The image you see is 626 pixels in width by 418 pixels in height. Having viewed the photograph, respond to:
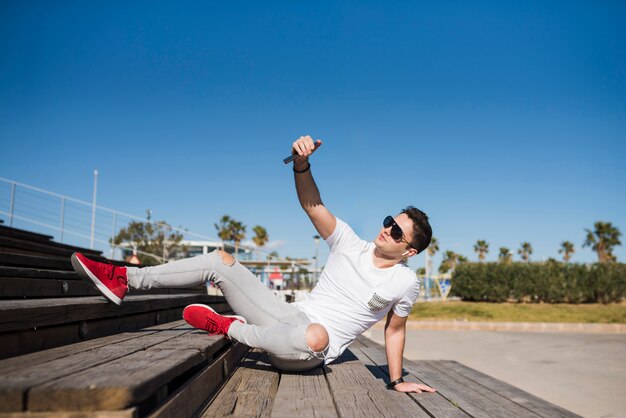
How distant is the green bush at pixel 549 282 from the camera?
24.4 meters

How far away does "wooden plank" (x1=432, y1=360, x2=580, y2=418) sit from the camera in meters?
3.09

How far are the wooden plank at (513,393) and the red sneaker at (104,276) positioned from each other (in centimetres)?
255

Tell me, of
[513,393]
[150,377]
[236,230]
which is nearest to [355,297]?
[513,393]

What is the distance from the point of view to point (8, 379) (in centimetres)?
148

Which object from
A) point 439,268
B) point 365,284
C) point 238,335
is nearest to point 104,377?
point 238,335

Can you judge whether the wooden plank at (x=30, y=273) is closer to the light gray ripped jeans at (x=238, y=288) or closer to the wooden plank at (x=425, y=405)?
the light gray ripped jeans at (x=238, y=288)

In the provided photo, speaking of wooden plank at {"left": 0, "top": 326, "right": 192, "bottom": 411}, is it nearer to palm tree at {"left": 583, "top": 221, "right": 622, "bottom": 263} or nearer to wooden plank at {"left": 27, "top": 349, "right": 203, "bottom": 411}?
wooden plank at {"left": 27, "top": 349, "right": 203, "bottom": 411}

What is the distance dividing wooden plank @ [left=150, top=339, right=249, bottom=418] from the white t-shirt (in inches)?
22.1

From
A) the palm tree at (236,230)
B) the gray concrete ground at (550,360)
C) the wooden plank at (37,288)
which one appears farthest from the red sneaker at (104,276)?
the palm tree at (236,230)

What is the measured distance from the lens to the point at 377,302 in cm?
298

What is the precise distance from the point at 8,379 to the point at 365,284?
197 cm

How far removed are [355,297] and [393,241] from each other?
0.41 meters

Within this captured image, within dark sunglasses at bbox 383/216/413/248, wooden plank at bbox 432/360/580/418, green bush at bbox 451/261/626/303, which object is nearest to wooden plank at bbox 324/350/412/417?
dark sunglasses at bbox 383/216/413/248

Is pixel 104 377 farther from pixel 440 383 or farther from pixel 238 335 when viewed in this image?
pixel 440 383
